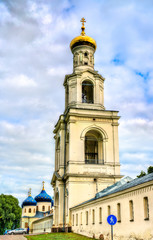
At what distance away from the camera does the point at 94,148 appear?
3794 cm

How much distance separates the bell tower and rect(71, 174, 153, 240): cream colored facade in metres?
7.01

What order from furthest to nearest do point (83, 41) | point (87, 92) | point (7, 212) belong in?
point (7, 212) < point (87, 92) < point (83, 41)

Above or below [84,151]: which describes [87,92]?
above

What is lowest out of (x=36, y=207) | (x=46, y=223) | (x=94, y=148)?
(x=46, y=223)

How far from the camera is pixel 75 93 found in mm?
36688

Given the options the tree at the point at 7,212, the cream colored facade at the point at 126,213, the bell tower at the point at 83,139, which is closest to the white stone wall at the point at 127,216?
the cream colored facade at the point at 126,213

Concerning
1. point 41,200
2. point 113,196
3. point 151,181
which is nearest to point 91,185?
point 113,196

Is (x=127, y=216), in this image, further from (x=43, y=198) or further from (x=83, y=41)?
(x=43, y=198)

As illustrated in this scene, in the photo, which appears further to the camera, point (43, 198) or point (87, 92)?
point (43, 198)

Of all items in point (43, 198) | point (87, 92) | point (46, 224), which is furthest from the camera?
point (43, 198)

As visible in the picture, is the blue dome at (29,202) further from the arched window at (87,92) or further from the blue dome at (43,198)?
the arched window at (87,92)

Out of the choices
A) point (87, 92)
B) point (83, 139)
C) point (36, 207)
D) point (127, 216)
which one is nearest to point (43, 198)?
point (36, 207)

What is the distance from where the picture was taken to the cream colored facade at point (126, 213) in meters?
15.6

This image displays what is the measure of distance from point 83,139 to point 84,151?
4.21ft
